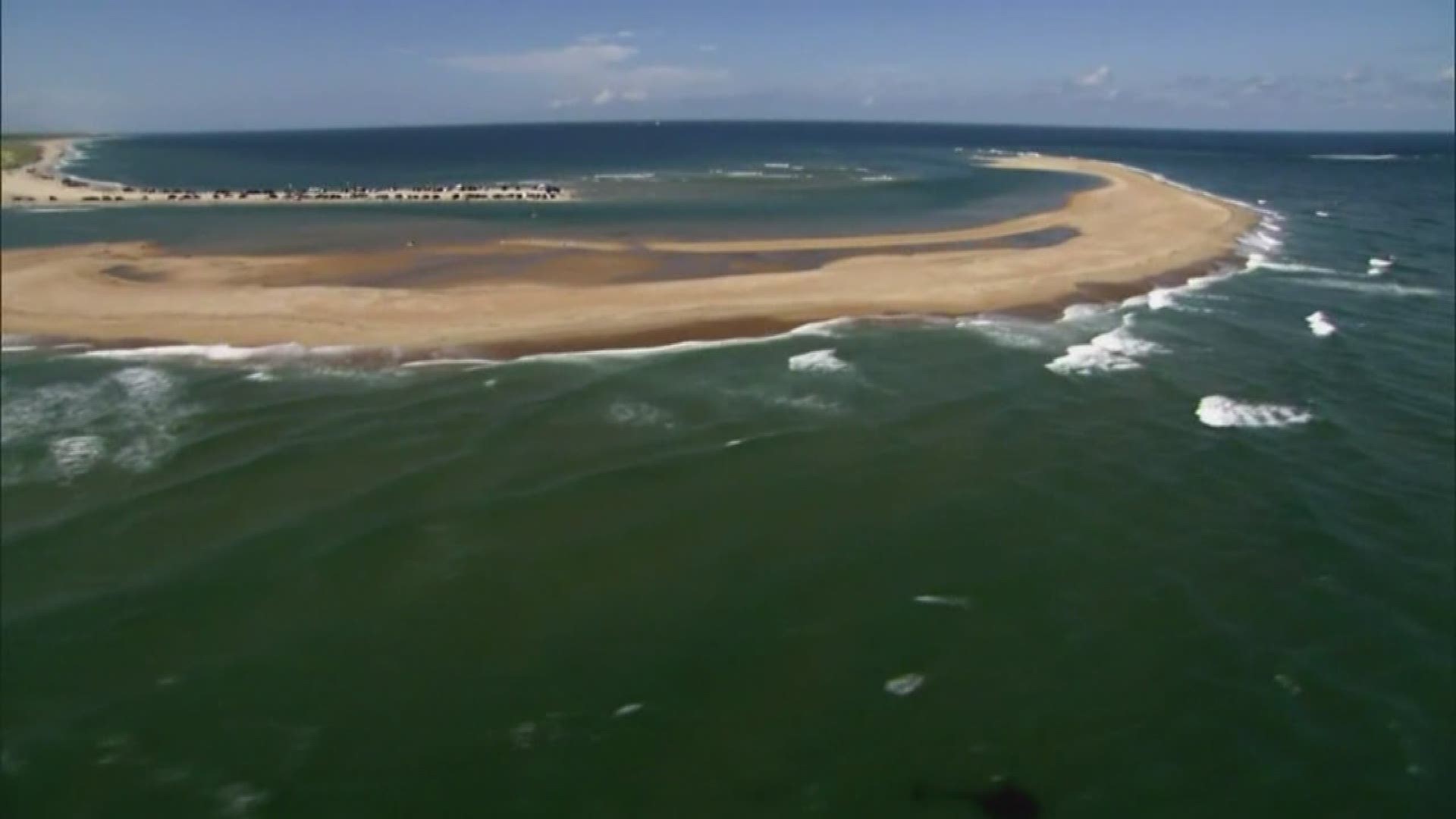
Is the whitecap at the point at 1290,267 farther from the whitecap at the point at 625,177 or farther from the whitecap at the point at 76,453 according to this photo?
the whitecap at the point at 625,177

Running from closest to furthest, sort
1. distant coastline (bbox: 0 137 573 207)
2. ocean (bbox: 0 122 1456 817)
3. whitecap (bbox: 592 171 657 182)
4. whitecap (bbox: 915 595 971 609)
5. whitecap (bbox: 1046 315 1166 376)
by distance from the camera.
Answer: ocean (bbox: 0 122 1456 817), whitecap (bbox: 915 595 971 609), whitecap (bbox: 1046 315 1166 376), distant coastline (bbox: 0 137 573 207), whitecap (bbox: 592 171 657 182)

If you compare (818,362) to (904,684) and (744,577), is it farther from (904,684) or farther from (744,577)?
(904,684)

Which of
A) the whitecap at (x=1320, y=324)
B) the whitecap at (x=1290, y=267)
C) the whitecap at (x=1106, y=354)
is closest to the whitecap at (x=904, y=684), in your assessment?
the whitecap at (x=1106, y=354)

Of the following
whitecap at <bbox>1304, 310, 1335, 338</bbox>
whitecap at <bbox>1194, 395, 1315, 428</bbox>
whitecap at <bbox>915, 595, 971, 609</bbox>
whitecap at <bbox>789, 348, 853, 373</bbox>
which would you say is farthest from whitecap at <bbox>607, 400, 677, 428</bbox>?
whitecap at <bbox>1304, 310, 1335, 338</bbox>

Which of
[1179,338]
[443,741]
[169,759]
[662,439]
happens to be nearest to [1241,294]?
[1179,338]

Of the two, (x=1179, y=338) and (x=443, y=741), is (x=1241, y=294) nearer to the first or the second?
(x=1179, y=338)

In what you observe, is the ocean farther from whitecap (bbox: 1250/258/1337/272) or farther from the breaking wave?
whitecap (bbox: 1250/258/1337/272)
